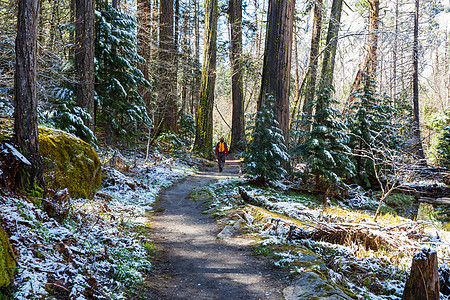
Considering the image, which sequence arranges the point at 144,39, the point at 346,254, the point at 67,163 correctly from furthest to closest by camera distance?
the point at 144,39, the point at 67,163, the point at 346,254

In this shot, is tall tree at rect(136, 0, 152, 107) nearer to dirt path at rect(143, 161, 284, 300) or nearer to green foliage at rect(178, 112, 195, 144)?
green foliage at rect(178, 112, 195, 144)

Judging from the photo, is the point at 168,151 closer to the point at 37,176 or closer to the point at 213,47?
the point at 213,47

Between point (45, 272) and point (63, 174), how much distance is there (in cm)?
331

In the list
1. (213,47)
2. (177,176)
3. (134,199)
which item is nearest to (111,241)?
(134,199)

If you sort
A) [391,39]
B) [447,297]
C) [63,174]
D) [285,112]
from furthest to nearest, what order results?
1. [391,39]
2. [285,112]
3. [63,174]
4. [447,297]

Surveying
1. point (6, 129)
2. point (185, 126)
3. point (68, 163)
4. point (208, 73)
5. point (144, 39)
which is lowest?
point (68, 163)

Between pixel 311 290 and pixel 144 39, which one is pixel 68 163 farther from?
pixel 144 39

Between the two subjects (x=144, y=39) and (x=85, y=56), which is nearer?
(x=85, y=56)

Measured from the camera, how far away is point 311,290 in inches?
137

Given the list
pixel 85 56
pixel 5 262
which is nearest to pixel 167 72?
pixel 85 56

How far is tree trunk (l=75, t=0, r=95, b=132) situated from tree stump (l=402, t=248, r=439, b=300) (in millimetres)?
8673

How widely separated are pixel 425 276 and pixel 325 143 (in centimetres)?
651

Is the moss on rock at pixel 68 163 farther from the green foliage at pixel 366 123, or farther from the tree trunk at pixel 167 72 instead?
the tree trunk at pixel 167 72

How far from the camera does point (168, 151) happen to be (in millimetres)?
16797
